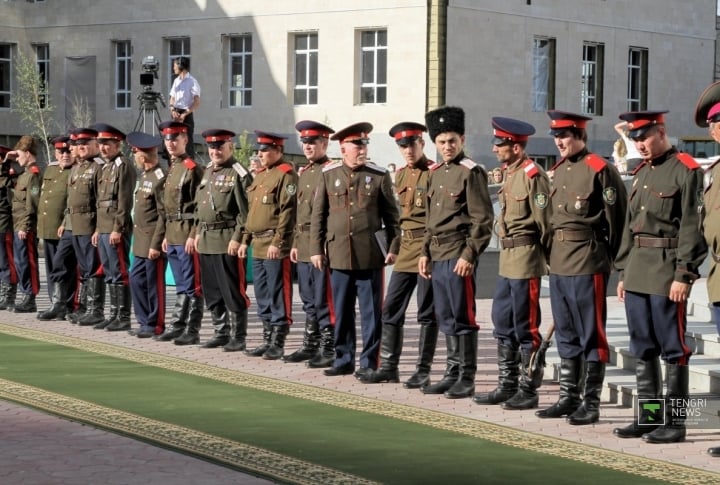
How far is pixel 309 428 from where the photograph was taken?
939 cm

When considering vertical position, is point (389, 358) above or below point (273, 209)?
below

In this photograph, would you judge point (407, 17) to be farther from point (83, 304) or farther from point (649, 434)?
point (649, 434)

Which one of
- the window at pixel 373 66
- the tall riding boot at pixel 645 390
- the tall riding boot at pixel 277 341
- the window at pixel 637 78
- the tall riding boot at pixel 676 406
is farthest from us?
the window at pixel 637 78

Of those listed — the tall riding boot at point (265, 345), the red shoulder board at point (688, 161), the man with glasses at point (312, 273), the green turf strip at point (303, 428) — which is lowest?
the green turf strip at point (303, 428)

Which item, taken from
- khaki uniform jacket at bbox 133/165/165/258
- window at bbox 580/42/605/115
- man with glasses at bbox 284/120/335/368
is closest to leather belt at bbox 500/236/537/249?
man with glasses at bbox 284/120/335/368

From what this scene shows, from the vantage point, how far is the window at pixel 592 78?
4278cm

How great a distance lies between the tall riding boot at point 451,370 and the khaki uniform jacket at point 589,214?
4.70ft

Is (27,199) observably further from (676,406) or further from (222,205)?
(676,406)

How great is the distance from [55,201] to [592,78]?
94.4 ft

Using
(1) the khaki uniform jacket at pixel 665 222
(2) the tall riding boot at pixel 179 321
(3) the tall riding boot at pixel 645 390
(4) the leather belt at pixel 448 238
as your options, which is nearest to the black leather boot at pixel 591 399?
(3) the tall riding boot at pixel 645 390

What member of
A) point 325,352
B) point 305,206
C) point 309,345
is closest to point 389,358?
point 325,352

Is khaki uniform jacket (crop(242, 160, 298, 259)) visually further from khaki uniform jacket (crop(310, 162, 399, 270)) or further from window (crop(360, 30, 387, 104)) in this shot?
window (crop(360, 30, 387, 104))

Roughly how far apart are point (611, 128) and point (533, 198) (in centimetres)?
3375

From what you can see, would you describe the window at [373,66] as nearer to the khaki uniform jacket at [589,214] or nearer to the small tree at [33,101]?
the small tree at [33,101]
